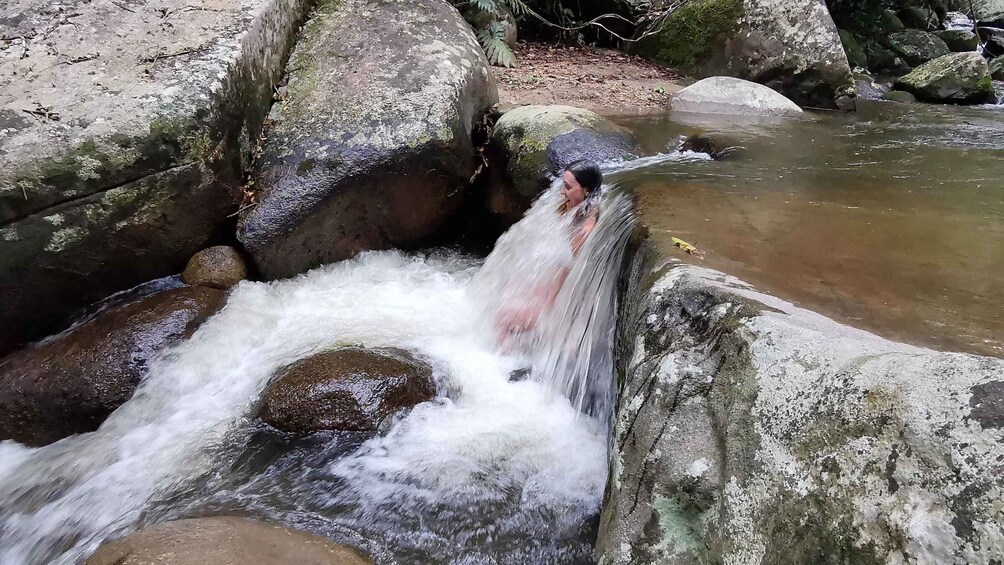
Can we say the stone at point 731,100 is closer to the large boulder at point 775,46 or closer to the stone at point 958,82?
the large boulder at point 775,46

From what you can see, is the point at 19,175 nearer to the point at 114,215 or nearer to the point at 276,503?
the point at 114,215

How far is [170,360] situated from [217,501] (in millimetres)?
1357

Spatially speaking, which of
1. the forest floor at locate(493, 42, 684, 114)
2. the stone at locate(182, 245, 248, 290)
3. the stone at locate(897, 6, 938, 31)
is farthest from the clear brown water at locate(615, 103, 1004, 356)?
the stone at locate(897, 6, 938, 31)

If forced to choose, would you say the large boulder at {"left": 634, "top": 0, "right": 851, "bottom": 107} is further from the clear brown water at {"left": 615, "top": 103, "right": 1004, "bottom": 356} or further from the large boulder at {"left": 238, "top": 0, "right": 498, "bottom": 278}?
the large boulder at {"left": 238, "top": 0, "right": 498, "bottom": 278}

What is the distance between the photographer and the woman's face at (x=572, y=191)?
4.34 metres

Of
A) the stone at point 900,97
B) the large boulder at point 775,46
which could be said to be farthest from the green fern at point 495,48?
the stone at point 900,97

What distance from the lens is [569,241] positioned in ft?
14.0

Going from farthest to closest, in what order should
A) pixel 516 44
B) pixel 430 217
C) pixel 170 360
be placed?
pixel 516 44 < pixel 430 217 < pixel 170 360

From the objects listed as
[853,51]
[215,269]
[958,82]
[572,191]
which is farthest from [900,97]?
[215,269]

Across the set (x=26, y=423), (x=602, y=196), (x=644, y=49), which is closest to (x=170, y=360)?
(x=26, y=423)

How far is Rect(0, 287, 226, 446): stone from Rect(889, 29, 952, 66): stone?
16.8m

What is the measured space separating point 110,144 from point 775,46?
913cm

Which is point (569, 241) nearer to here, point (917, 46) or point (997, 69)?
point (997, 69)

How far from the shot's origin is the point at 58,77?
4.04 meters
